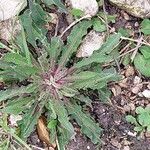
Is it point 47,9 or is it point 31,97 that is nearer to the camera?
point 31,97

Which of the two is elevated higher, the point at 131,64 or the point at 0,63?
the point at 0,63

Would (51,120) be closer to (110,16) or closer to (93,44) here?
(93,44)

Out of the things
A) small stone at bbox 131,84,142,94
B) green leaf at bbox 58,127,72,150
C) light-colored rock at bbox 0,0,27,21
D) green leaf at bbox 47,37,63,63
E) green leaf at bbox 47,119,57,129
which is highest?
light-colored rock at bbox 0,0,27,21

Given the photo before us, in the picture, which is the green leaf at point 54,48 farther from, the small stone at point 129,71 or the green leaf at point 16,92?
the small stone at point 129,71

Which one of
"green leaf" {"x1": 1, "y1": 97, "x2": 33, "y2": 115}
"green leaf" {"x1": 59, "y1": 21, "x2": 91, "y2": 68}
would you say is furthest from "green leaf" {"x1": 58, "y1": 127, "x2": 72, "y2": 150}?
"green leaf" {"x1": 59, "y1": 21, "x2": 91, "y2": 68}

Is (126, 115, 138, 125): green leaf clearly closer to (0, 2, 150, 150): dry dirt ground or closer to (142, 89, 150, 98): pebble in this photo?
(0, 2, 150, 150): dry dirt ground

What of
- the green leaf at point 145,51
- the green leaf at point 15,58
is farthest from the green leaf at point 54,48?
the green leaf at point 145,51

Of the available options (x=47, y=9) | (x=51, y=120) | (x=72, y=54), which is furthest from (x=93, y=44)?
(x=51, y=120)
